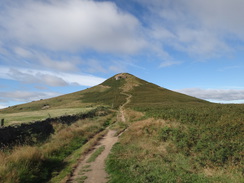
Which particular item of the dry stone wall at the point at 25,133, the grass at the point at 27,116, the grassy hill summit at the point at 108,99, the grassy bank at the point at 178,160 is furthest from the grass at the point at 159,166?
the grassy hill summit at the point at 108,99

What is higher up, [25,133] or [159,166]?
[25,133]

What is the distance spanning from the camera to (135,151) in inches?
522

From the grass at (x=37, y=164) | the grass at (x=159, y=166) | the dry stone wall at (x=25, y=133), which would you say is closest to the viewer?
the grass at (x=159, y=166)

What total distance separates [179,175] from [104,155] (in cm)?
595

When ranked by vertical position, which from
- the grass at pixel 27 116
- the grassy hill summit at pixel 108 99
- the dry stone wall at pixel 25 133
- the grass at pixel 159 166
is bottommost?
the grass at pixel 159 166

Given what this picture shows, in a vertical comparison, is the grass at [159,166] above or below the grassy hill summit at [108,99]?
below

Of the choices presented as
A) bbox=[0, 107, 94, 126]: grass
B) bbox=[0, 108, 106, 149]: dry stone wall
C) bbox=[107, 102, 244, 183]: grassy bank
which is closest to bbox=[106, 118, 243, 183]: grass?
bbox=[107, 102, 244, 183]: grassy bank

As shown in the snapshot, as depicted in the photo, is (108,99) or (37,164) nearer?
(37,164)

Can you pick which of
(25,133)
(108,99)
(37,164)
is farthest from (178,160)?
(108,99)

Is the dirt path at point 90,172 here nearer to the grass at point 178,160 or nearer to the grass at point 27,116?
the grass at point 178,160

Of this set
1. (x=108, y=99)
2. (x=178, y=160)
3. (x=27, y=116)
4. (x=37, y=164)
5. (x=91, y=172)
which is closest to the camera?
(x=91, y=172)

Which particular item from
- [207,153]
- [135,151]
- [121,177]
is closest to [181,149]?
[207,153]

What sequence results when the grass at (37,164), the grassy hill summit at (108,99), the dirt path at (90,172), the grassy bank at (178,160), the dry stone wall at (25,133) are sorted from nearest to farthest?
the grassy bank at (178,160) < the grass at (37,164) < the dirt path at (90,172) < the dry stone wall at (25,133) < the grassy hill summit at (108,99)

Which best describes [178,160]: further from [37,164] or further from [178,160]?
[37,164]
